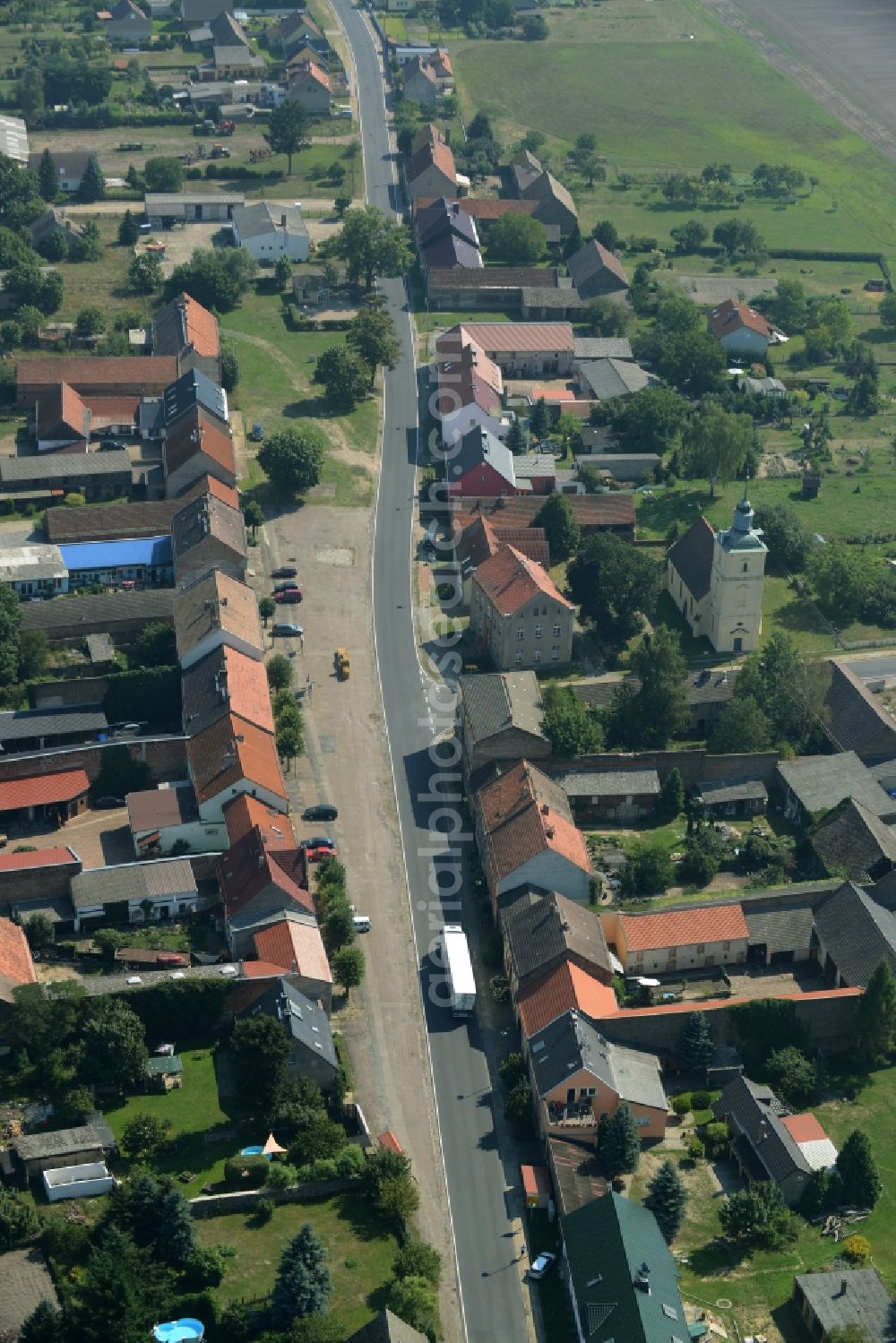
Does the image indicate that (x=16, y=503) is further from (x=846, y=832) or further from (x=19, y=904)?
(x=846, y=832)

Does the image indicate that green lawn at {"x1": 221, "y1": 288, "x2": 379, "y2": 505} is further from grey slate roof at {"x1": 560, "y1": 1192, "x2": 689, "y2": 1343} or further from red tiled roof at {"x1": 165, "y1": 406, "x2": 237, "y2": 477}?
grey slate roof at {"x1": 560, "y1": 1192, "x2": 689, "y2": 1343}

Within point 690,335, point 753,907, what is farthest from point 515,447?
point 753,907

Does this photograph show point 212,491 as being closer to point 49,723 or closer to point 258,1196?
point 49,723

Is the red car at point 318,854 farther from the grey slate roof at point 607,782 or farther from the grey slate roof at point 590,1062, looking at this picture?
the grey slate roof at point 590,1062

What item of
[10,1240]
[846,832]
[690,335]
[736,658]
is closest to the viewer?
[10,1240]

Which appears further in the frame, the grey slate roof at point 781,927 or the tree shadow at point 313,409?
the tree shadow at point 313,409

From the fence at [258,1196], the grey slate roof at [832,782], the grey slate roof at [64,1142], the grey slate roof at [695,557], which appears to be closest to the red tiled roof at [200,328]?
the grey slate roof at [695,557]
